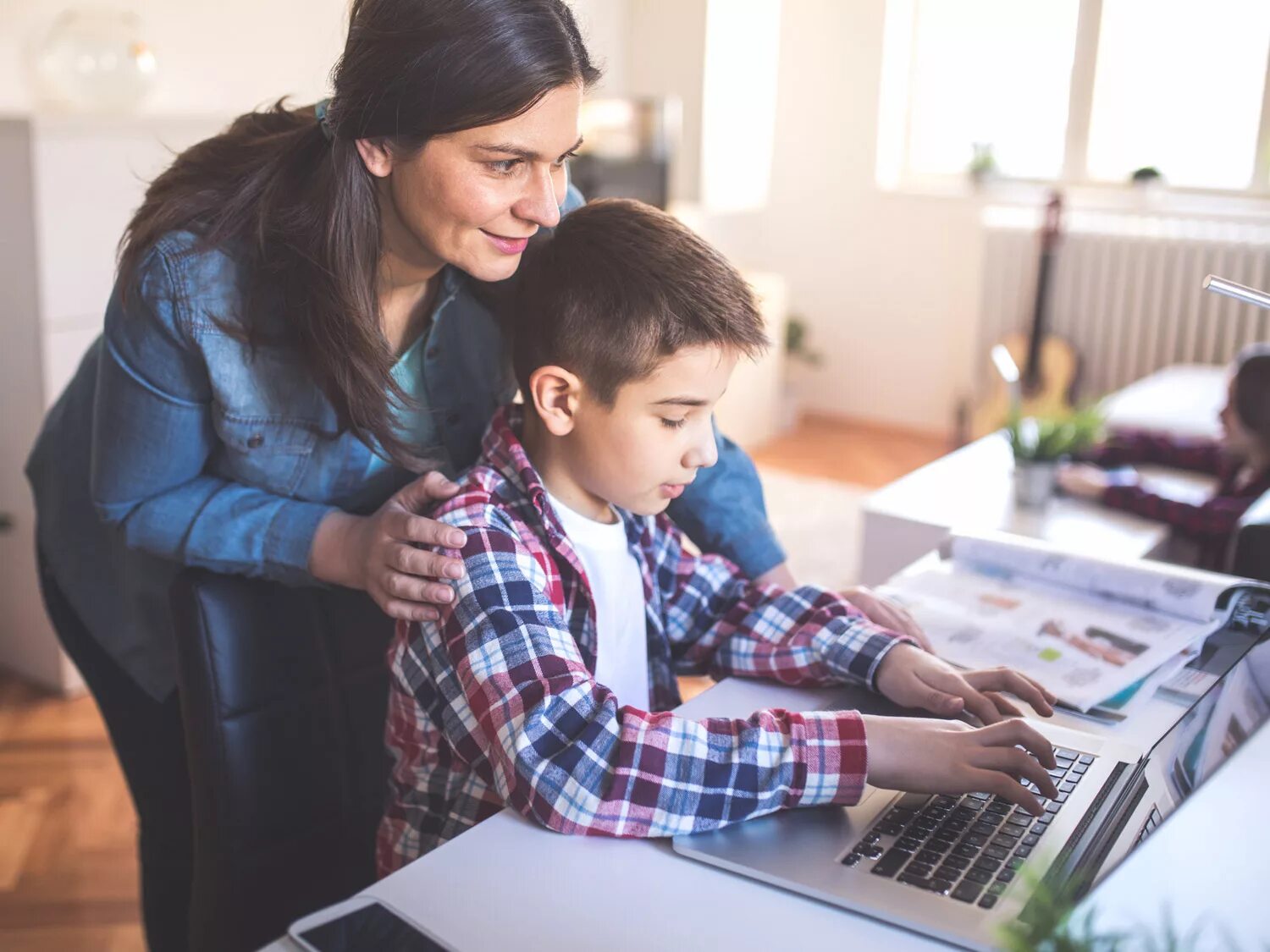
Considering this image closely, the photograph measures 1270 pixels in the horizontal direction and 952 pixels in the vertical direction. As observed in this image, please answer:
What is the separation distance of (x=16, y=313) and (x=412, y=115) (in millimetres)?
1814

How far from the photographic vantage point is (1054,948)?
1.40 feet

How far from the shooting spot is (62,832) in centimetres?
210

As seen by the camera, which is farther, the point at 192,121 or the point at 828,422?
the point at 828,422

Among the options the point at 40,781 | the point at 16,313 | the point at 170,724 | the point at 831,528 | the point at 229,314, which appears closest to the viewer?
the point at 229,314

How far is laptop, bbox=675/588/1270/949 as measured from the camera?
0.72m

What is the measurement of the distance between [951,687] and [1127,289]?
3.55 metres

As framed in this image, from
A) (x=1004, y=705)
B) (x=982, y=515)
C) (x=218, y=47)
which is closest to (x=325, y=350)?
(x=1004, y=705)

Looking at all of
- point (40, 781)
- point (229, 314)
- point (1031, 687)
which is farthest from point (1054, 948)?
point (40, 781)

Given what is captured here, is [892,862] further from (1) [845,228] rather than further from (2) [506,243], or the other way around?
(1) [845,228]

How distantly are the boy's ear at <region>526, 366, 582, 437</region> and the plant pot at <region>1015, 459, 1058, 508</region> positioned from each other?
1594mm

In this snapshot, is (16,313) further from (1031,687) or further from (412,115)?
(1031,687)

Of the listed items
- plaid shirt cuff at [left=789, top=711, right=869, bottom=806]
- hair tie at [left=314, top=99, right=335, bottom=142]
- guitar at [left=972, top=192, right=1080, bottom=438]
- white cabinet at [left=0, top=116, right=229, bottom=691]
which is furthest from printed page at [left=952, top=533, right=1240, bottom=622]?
guitar at [left=972, top=192, right=1080, bottom=438]

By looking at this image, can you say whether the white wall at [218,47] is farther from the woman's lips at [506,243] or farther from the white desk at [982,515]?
the woman's lips at [506,243]

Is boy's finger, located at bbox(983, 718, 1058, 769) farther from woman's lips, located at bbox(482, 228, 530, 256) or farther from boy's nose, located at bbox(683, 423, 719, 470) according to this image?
woman's lips, located at bbox(482, 228, 530, 256)
